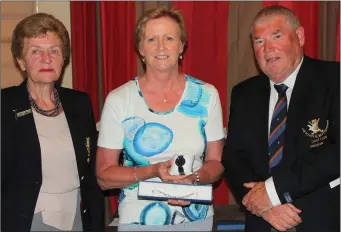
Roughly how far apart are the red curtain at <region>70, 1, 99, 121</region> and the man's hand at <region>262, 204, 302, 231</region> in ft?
5.67

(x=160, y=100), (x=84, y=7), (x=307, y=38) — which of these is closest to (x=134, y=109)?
(x=160, y=100)

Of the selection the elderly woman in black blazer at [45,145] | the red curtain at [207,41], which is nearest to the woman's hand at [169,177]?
the elderly woman in black blazer at [45,145]

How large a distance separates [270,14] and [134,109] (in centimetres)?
88

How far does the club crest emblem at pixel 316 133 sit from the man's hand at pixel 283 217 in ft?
1.11

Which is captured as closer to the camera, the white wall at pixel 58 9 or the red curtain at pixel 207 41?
the red curtain at pixel 207 41

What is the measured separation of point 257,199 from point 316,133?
0.45 metres

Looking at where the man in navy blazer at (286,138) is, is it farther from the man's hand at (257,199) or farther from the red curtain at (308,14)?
the red curtain at (308,14)

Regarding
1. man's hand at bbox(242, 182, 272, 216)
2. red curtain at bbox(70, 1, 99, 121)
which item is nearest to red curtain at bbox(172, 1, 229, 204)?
red curtain at bbox(70, 1, 99, 121)

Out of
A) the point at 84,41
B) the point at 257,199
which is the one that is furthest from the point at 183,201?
the point at 84,41

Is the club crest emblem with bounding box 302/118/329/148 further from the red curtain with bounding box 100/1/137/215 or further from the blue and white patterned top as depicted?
the red curtain with bounding box 100/1/137/215

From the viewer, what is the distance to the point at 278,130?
2.71 meters

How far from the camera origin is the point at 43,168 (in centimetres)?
275

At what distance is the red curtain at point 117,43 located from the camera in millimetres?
3730

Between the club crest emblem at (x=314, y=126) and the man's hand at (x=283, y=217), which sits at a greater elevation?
the club crest emblem at (x=314, y=126)
